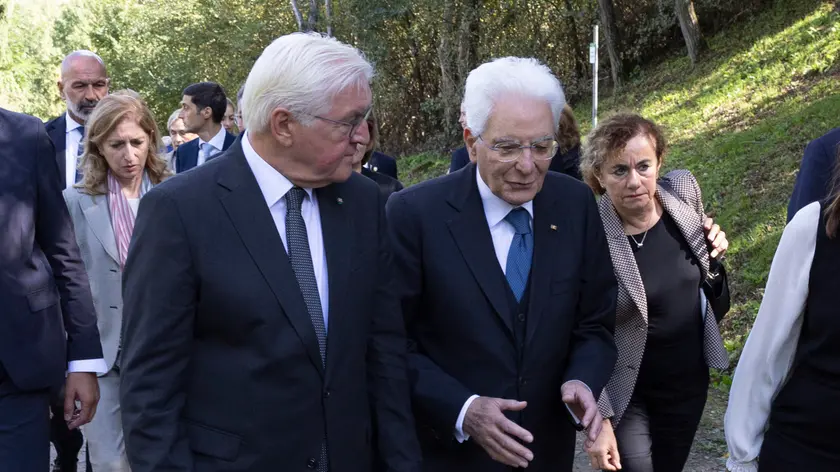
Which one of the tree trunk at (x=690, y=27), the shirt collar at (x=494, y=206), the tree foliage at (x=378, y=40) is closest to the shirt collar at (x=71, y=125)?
the shirt collar at (x=494, y=206)

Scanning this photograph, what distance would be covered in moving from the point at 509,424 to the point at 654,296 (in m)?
1.27

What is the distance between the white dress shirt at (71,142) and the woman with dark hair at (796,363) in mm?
4407

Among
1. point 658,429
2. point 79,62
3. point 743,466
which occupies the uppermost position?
point 79,62

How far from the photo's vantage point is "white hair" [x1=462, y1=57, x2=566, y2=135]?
3.09m

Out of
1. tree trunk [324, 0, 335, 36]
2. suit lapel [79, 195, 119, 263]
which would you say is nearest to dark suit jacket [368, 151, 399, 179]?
suit lapel [79, 195, 119, 263]

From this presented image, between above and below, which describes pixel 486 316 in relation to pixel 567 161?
below

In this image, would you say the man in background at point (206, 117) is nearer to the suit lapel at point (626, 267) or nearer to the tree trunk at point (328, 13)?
the suit lapel at point (626, 267)

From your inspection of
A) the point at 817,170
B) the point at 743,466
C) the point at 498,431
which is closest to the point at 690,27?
the point at 817,170

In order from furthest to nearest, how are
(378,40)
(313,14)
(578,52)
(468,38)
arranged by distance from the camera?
(313,14)
(378,40)
(468,38)
(578,52)

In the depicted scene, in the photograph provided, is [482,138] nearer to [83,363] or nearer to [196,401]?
[196,401]

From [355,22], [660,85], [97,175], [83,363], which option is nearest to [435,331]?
[83,363]

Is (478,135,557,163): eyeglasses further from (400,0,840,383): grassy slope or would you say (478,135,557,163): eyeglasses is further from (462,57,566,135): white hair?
(400,0,840,383): grassy slope

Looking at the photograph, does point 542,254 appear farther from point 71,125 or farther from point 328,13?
point 328,13

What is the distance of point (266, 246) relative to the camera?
8.21ft
